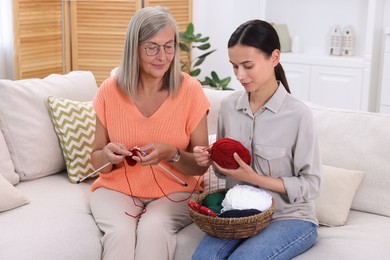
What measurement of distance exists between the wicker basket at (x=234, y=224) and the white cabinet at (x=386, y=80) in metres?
2.88

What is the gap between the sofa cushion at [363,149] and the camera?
2.29 m

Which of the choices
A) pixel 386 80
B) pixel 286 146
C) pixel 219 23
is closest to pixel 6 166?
pixel 286 146

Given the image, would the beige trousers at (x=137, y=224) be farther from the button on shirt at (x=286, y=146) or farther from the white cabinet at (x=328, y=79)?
the white cabinet at (x=328, y=79)

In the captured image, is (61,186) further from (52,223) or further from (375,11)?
(375,11)

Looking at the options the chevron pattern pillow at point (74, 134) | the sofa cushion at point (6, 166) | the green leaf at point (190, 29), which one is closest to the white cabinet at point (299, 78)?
the green leaf at point (190, 29)

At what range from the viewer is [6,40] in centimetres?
393

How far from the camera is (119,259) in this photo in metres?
1.99

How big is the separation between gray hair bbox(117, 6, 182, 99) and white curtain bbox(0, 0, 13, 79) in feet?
6.02

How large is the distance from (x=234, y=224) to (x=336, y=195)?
1.92 feet

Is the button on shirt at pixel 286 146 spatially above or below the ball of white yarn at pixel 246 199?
above

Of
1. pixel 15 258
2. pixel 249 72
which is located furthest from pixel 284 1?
pixel 15 258

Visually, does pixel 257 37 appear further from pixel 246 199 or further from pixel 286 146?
pixel 246 199

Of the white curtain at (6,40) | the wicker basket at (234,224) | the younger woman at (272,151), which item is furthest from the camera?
the white curtain at (6,40)

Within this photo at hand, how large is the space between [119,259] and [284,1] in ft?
11.9
